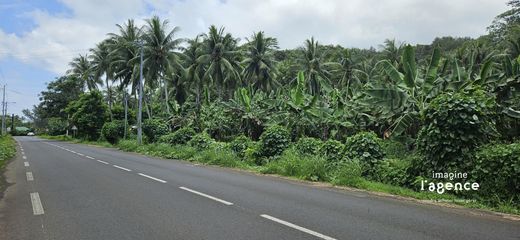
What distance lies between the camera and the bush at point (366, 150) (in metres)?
13.8

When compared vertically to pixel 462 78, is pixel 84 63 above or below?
above

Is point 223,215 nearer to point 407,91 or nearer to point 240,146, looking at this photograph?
point 407,91

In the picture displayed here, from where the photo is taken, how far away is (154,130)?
119 feet

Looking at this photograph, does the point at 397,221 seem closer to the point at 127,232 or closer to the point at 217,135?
the point at 127,232

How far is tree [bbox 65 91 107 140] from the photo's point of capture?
58.0 meters

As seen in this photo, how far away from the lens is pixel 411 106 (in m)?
17.1

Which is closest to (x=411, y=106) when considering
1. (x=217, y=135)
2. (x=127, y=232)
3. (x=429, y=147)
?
(x=429, y=147)

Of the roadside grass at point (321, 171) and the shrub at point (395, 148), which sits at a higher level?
the shrub at point (395, 148)

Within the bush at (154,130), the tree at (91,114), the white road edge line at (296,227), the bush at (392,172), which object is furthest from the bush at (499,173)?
the tree at (91,114)

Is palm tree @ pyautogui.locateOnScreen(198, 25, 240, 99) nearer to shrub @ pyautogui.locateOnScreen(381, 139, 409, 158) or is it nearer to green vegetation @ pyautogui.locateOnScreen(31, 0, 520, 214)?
green vegetation @ pyautogui.locateOnScreen(31, 0, 520, 214)

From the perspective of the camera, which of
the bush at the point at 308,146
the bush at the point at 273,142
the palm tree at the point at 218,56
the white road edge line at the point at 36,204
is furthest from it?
the palm tree at the point at 218,56

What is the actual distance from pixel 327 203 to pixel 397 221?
6.79 ft

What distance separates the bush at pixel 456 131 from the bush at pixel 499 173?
537mm

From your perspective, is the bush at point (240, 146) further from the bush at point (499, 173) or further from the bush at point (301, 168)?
the bush at point (499, 173)
